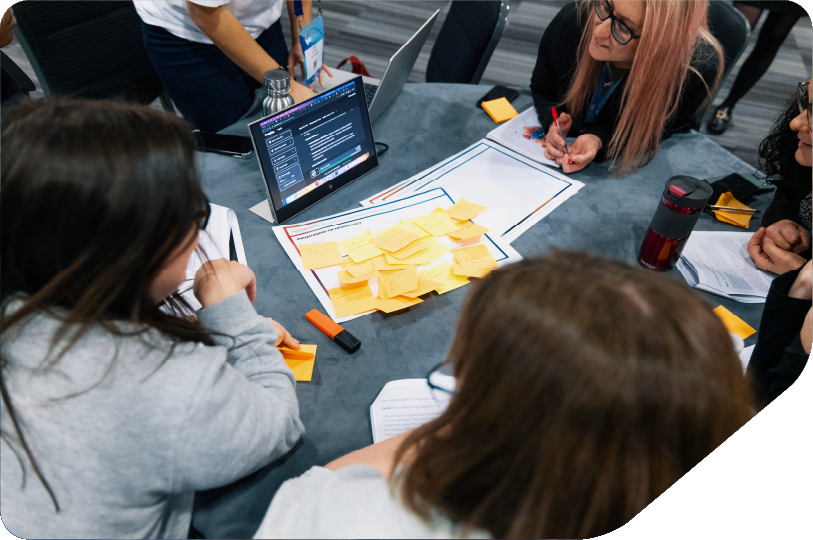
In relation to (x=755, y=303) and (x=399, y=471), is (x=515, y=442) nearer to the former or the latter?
(x=399, y=471)

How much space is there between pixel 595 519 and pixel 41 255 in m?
0.69

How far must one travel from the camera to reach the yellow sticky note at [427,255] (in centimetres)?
112

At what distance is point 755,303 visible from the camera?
1100mm

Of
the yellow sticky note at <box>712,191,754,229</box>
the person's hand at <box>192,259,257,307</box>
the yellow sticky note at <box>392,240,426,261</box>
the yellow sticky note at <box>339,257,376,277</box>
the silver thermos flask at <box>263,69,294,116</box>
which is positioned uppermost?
the silver thermos flask at <box>263,69,294,116</box>

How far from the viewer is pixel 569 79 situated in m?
1.59

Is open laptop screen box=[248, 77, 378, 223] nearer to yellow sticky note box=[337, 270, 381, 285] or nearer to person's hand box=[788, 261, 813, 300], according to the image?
yellow sticky note box=[337, 270, 381, 285]

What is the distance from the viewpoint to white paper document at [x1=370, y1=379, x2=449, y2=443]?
84 cm

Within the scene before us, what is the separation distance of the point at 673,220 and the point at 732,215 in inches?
14.7

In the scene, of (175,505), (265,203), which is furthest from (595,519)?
(265,203)

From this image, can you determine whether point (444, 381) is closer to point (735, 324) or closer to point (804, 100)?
point (735, 324)

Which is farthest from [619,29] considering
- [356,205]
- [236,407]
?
[236,407]

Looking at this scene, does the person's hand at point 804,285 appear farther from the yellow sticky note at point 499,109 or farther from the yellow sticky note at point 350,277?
the yellow sticky note at point 499,109

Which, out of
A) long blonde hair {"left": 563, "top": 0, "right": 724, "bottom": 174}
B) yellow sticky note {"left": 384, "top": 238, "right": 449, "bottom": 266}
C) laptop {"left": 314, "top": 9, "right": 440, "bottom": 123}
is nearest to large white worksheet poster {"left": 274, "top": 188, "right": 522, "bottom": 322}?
yellow sticky note {"left": 384, "top": 238, "right": 449, "bottom": 266}

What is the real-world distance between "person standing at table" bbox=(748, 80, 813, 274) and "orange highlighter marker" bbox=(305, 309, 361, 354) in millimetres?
952
